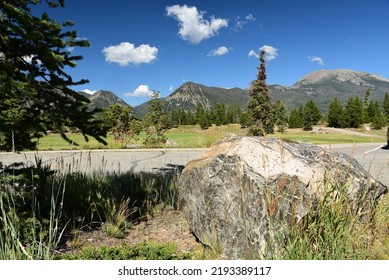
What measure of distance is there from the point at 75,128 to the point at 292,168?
299 centimetres

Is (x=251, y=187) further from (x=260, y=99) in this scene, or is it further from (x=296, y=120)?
(x=296, y=120)

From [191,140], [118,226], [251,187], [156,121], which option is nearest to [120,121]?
[156,121]

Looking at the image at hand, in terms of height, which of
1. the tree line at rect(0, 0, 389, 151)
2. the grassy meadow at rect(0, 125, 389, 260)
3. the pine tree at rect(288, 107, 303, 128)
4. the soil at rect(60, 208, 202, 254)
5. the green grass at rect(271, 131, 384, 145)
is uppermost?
the pine tree at rect(288, 107, 303, 128)

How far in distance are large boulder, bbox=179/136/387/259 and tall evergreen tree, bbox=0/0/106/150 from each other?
182 centimetres

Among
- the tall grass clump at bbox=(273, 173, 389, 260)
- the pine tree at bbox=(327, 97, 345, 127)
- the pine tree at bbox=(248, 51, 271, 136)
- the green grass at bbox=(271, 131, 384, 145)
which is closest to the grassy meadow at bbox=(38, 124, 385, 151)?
the green grass at bbox=(271, 131, 384, 145)

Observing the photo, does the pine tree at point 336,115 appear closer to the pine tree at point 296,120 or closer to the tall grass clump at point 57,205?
the pine tree at point 296,120

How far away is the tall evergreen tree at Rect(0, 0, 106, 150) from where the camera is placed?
4.00 meters

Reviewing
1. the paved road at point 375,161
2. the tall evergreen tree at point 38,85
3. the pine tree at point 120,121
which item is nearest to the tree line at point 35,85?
the tall evergreen tree at point 38,85

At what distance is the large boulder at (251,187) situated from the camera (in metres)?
3.68

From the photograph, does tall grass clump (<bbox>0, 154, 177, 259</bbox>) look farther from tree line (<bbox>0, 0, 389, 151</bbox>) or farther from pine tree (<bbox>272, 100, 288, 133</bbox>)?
pine tree (<bbox>272, 100, 288, 133</bbox>)

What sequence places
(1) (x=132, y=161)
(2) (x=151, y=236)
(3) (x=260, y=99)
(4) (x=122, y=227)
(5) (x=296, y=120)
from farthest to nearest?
(5) (x=296, y=120), (3) (x=260, y=99), (1) (x=132, y=161), (4) (x=122, y=227), (2) (x=151, y=236)

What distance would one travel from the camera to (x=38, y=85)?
4414 millimetres

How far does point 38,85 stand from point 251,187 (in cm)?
306

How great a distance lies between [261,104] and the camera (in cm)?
4622
